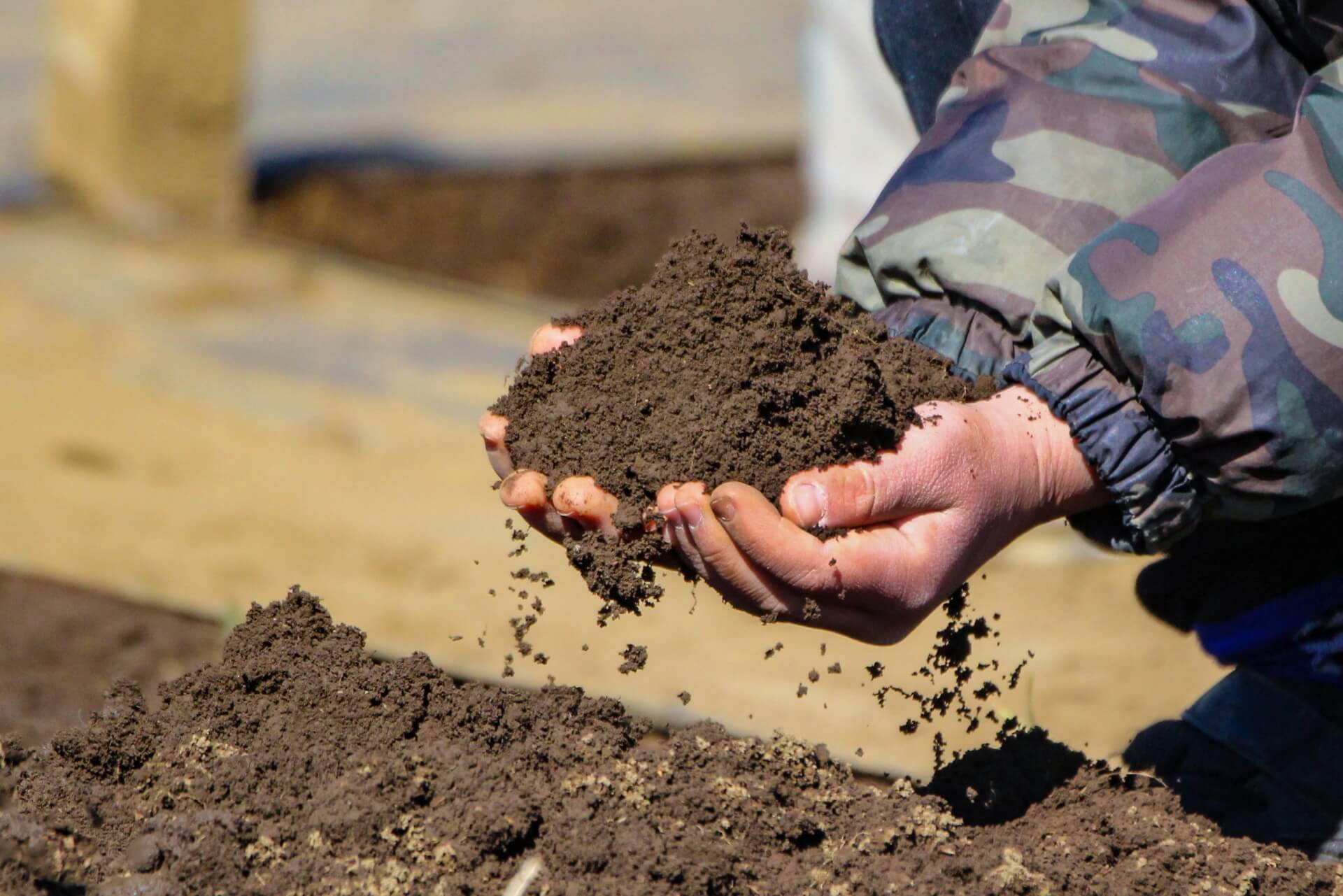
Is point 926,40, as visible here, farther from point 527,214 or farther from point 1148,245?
point 527,214

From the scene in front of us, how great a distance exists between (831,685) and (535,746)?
1.58 meters

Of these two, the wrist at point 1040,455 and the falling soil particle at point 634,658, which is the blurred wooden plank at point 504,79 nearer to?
the falling soil particle at point 634,658

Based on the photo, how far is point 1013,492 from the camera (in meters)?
1.68

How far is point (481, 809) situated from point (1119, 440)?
86 cm

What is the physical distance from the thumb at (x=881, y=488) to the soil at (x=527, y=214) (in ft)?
12.6

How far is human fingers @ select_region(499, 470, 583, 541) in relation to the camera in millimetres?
1711

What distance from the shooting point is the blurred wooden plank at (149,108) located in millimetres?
5137

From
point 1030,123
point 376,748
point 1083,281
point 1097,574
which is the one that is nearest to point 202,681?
point 376,748

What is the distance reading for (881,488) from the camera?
1585mm

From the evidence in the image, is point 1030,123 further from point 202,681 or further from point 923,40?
point 202,681

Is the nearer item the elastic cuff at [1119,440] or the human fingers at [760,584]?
the human fingers at [760,584]

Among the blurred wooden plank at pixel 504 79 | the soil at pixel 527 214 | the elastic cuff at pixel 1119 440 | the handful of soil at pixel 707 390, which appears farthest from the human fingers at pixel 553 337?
the blurred wooden plank at pixel 504 79

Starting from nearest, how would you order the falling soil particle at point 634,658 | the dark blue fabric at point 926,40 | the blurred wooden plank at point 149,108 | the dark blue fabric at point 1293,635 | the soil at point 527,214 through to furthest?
the falling soil particle at point 634,658 → the dark blue fabric at point 1293,635 → the dark blue fabric at point 926,40 → the blurred wooden plank at point 149,108 → the soil at point 527,214

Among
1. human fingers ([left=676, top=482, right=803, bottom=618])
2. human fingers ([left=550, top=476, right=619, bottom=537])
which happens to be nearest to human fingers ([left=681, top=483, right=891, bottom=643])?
human fingers ([left=676, top=482, right=803, bottom=618])
